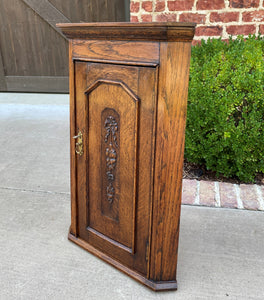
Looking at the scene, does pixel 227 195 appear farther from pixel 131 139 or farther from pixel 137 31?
pixel 137 31

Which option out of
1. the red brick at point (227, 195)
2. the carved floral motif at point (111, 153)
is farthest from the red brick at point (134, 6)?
the carved floral motif at point (111, 153)

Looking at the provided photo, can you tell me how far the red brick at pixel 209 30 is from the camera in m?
3.56

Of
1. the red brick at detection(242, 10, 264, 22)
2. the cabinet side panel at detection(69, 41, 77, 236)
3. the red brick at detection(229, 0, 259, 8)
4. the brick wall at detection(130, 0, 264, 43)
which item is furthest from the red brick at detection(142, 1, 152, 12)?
the cabinet side panel at detection(69, 41, 77, 236)

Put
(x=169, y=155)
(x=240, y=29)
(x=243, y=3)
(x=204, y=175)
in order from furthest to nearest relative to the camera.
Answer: (x=240, y=29) < (x=243, y=3) < (x=204, y=175) < (x=169, y=155)

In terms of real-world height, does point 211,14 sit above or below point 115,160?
above

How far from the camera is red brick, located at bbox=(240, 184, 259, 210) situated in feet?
8.26

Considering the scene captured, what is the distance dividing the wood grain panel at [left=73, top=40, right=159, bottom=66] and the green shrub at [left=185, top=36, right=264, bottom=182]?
129 centimetres

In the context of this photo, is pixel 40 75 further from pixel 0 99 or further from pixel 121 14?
pixel 121 14

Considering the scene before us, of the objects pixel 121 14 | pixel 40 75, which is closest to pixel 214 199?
pixel 121 14

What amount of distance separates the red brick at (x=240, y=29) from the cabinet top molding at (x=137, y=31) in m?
2.34

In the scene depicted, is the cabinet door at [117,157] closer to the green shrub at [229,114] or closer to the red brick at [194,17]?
the green shrub at [229,114]

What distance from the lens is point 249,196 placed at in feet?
8.57

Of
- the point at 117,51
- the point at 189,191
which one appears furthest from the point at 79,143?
the point at 189,191

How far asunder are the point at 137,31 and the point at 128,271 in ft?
4.03
